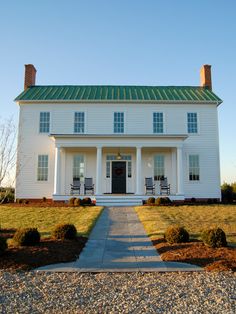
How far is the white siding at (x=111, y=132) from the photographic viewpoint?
74.0ft

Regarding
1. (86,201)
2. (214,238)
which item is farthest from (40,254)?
(86,201)

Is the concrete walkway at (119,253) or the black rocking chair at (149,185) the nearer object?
the concrete walkway at (119,253)

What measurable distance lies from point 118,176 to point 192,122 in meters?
6.71

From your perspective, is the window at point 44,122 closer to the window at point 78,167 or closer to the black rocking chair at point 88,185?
the window at point 78,167


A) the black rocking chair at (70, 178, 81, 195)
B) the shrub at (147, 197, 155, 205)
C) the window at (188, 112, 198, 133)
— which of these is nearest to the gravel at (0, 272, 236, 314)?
the shrub at (147, 197, 155, 205)

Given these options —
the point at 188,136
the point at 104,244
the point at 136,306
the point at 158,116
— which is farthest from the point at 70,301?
the point at 158,116

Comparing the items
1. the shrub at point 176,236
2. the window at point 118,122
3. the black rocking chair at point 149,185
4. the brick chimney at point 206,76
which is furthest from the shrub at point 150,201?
the brick chimney at point 206,76

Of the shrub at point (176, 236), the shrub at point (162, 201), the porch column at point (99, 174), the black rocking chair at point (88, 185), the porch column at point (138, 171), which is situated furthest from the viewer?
the black rocking chair at point (88, 185)

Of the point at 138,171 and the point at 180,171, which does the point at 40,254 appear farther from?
the point at 180,171

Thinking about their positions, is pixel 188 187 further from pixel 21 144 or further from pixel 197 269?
pixel 197 269

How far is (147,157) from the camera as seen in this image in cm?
2309

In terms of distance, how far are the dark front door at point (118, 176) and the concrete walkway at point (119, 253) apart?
384 inches

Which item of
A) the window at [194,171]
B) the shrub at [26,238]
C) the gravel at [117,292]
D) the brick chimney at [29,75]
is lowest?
the gravel at [117,292]

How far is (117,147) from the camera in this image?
71.7 feet
